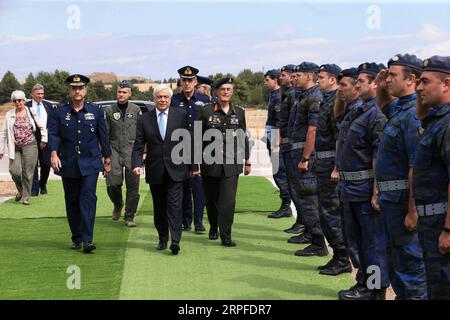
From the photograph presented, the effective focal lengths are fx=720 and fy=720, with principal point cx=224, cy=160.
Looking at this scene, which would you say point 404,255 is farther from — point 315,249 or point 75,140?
point 75,140

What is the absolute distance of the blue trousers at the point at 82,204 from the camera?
8.66m

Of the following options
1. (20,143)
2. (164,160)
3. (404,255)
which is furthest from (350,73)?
(20,143)

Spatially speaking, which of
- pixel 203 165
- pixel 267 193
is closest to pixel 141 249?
pixel 203 165

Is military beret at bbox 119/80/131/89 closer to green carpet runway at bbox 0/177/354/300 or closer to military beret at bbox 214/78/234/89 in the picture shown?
military beret at bbox 214/78/234/89

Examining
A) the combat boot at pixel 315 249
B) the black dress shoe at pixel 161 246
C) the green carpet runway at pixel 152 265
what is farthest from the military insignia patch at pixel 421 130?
the black dress shoe at pixel 161 246

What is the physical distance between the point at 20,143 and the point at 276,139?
4.70 m

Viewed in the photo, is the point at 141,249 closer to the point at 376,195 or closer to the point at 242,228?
the point at 242,228

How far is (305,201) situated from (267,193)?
5.74m

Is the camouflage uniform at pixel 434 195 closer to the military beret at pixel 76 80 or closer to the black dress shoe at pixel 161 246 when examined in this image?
the black dress shoe at pixel 161 246

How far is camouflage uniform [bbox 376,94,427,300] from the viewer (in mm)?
5281

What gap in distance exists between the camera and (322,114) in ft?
24.7

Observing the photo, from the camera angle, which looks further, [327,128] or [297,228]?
[297,228]

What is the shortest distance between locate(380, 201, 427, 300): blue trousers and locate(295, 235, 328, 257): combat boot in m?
2.93

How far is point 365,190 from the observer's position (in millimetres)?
6309
